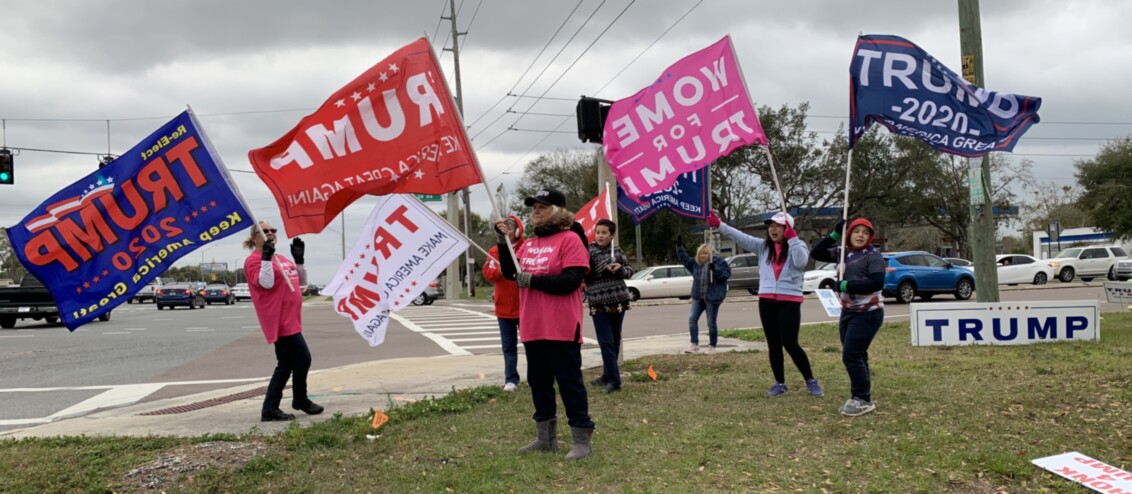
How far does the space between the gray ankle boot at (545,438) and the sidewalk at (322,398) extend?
7.19 ft

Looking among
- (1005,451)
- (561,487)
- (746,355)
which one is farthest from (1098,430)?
(746,355)

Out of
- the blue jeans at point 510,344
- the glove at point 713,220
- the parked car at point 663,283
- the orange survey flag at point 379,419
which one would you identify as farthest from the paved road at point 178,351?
the parked car at point 663,283

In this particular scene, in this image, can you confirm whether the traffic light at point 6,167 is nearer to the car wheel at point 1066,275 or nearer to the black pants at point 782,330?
the black pants at point 782,330

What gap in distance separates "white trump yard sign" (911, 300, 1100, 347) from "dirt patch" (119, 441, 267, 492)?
8.48 m

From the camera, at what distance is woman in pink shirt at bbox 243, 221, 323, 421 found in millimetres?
6051

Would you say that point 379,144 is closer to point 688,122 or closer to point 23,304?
point 688,122

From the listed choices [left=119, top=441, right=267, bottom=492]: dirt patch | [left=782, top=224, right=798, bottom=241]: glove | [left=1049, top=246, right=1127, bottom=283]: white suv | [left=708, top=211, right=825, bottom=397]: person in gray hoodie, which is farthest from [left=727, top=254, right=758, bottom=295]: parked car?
[left=119, top=441, right=267, bottom=492]: dirt patch

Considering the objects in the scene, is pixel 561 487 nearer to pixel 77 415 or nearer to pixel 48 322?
pixel 77 415

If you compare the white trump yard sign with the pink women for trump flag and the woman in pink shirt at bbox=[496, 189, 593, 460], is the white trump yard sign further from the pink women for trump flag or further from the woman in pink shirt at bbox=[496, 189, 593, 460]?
the woman in pink shirt at bbox=[496, 189, 593, 460]

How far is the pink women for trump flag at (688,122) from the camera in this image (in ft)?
22.0

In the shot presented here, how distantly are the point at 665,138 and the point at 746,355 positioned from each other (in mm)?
3926

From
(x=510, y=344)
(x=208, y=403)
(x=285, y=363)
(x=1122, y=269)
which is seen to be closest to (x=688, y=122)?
(x=510, y=344)

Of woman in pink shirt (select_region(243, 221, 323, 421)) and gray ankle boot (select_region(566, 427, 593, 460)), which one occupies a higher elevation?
woman in pink shirt (select_region(243, 221, 323, 421))

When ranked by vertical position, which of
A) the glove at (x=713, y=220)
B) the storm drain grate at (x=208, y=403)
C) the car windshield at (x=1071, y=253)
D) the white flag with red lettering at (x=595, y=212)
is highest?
the white flag with red lettering at (x=595, y=212)
